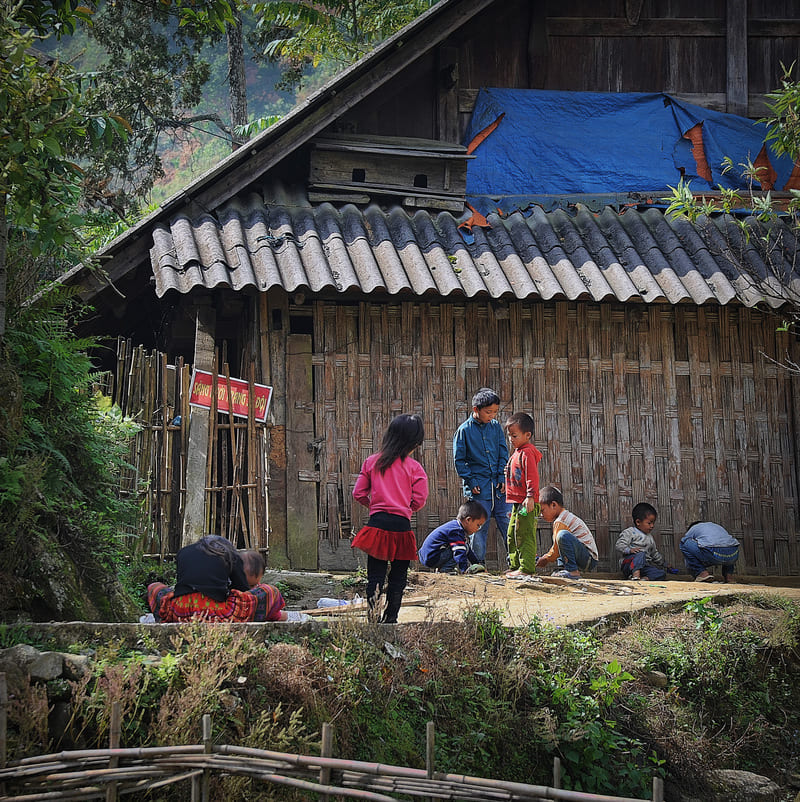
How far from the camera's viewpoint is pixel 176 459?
9.21m

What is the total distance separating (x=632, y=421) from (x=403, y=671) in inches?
207

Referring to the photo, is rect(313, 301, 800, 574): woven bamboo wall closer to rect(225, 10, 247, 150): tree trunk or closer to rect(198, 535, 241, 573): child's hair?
rect(198, 535, 241, 573): child's hair

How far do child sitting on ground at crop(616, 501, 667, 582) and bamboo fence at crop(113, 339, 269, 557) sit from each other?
3475 millimetres

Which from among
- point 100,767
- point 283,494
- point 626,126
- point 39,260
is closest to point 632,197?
point 626,126

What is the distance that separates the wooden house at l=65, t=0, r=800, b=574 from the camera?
9.59 meters

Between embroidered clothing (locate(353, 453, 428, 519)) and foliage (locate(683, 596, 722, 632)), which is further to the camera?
foliage (locate(683, 596, 722, 632))

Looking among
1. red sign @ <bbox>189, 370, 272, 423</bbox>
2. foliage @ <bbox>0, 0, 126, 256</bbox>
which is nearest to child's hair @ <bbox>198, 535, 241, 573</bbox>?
foliage @ <bbox>0, 0, 126, 256</bbox>

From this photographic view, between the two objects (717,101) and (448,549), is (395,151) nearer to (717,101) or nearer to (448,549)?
(717,101)

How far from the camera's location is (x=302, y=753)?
5137 mm

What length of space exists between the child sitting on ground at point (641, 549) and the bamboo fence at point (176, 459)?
347 centimetres

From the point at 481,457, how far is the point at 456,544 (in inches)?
32.2

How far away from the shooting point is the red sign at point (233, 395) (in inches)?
355

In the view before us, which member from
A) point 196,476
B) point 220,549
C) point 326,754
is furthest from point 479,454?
point 326,754

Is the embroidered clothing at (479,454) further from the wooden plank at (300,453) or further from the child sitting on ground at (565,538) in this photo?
the wooden plank at (300,453)
